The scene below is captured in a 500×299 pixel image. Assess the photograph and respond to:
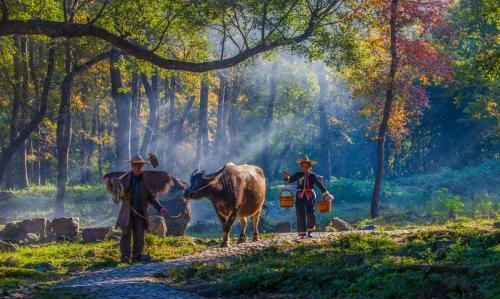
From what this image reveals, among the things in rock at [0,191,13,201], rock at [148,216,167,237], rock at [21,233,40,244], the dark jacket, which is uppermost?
the dark jacket

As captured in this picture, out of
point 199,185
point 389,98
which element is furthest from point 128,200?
point 389,98

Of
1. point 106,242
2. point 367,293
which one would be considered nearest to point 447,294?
point 367,293

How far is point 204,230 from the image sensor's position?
35500 mm

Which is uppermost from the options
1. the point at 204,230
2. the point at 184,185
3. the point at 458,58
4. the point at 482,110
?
the point at 458,58

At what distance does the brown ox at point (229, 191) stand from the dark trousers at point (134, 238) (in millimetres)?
2445

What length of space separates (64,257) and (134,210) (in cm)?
321

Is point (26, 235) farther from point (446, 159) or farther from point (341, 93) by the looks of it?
point (341, 93)

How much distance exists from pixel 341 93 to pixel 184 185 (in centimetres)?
4930

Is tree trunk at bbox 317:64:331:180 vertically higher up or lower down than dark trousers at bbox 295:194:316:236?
higher up

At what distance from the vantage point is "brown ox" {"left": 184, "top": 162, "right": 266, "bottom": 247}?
2105 centimetres

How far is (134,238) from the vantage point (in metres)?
18.5

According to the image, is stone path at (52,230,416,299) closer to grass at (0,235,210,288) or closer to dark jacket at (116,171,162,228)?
grass at (0,235,210,288)

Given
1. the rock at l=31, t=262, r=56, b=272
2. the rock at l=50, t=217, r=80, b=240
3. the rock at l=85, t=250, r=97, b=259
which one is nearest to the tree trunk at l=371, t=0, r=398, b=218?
the rock at l=50, t=217, r=80, b=240

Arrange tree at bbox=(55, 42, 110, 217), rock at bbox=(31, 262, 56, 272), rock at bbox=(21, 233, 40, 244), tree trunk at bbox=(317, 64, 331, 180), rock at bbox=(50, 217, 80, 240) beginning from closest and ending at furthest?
rock at bbox=(31, 262, 56, 272) < rock at bbox=(21, 233, 40, 244) < rock at bbox=(50, 217, 80, 240) < tree at bbox=(55, 42, 110, 217) < tree trunk at bbox=(317, 64, 331, 180)
